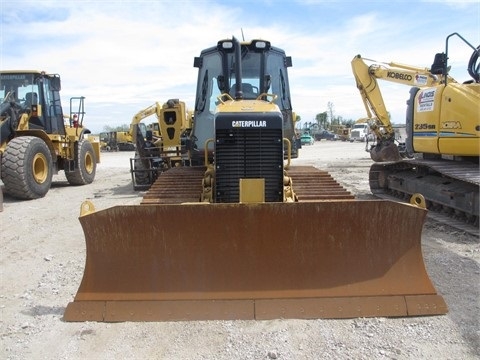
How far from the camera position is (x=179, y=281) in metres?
3.86

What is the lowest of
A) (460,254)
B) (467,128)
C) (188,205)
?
(460,254)

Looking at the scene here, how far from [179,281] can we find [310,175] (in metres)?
2.39

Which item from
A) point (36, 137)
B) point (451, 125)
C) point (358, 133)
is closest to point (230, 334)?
point (451, 125)

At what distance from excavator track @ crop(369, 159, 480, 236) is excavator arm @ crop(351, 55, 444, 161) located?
4153 millimetres

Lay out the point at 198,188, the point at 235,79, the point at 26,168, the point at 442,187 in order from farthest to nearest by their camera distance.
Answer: the point at 26,168, the point at 442,187, the point at 235,79, the point at 198,188

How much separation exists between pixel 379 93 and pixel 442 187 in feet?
23.8

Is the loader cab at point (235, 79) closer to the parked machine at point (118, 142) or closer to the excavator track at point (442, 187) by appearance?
the excavator track at point (442, 187)

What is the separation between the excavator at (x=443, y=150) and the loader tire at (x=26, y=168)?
7636 mm

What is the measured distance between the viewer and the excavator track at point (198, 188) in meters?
5.02

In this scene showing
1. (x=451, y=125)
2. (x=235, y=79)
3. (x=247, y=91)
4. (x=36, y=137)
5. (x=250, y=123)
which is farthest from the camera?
(x=36, y=137)

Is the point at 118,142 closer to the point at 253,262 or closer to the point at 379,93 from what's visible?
the point at 379,93

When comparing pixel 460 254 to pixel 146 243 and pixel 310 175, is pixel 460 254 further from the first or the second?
pixel 146 243

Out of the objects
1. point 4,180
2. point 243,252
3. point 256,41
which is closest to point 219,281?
point 243,252

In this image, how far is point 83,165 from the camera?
529 inches
